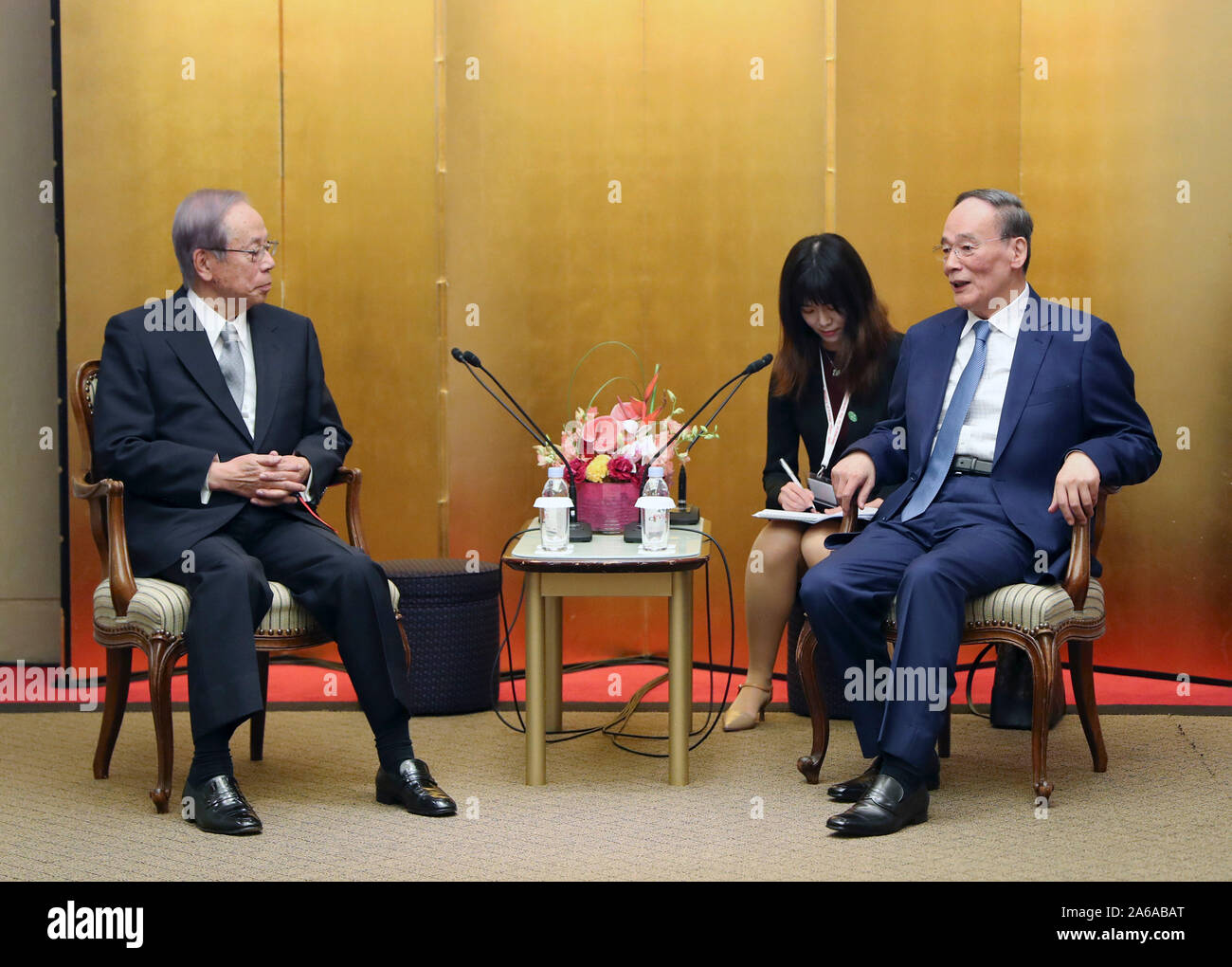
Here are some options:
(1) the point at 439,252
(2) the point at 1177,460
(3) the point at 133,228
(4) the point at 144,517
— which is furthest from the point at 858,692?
(3) the point at 133,228

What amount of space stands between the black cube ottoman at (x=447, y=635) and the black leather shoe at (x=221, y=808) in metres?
1.18

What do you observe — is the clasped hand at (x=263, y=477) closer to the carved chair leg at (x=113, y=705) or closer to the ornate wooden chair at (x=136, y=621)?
the ornate wooden chair at (x=136, y=621)

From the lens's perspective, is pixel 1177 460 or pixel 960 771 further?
pixel 1177 460

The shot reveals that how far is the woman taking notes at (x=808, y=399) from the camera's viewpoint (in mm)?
4047

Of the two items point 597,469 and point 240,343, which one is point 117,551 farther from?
point 597,469

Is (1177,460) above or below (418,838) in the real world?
above

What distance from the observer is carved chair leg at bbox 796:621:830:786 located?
357 centimetres

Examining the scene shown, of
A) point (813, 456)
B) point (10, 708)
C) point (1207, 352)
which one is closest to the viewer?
point (813, 456)

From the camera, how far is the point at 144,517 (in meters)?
3.53

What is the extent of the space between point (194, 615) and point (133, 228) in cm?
226

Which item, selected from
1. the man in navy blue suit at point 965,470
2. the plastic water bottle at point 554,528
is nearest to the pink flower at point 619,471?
the plastic water bottle at point 554,528

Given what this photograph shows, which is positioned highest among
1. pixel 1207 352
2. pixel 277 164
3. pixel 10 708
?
pixel 277 164

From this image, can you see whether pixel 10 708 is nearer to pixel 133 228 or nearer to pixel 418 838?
pixel 133 228

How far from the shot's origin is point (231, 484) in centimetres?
353
